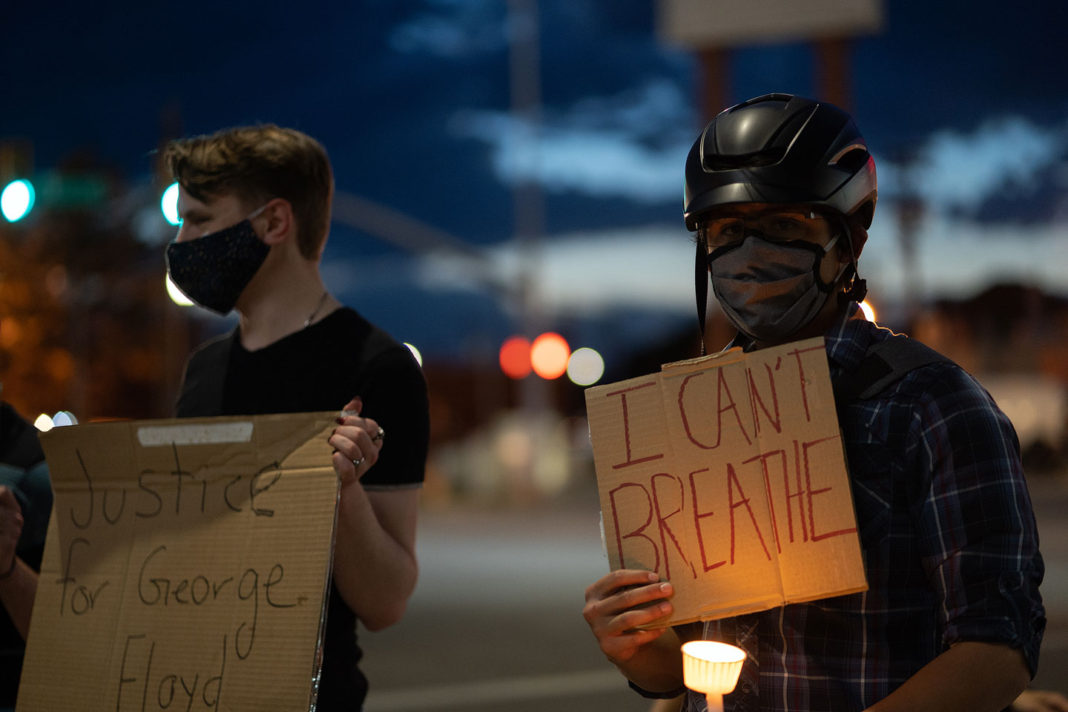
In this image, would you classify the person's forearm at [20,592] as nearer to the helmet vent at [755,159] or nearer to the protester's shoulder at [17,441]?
the protester's shoulder at [17,441]

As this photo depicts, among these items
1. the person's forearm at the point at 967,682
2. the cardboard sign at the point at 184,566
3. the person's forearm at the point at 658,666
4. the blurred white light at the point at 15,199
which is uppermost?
the blurred white light at the point at 15,199

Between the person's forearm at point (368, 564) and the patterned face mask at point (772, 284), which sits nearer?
the patterned face mask at point (772, 284)

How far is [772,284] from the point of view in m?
2.16

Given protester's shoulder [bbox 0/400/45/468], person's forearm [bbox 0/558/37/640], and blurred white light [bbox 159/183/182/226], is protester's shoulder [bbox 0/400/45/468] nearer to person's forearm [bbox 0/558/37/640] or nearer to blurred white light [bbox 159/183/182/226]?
person's forearm [bbox 0/558/37/640]

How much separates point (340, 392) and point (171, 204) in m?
0.91

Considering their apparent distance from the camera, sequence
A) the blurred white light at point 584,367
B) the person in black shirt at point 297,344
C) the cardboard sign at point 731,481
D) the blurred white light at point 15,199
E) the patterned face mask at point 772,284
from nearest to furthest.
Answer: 1. the cardboard sign at point 731,481
2. the patterned face mask at point 772,284
3. the person in black shirt at point 297,344
4. the blurred white light at point 15,199
5. the blurred white light at point 584,367

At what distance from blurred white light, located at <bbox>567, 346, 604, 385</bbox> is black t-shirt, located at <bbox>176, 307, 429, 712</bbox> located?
94.0 m

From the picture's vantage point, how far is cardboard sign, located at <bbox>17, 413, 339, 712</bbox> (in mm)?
2309

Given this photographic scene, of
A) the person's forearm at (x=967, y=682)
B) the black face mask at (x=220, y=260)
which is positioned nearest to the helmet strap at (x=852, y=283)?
the person's forearm at (x=967, y=682)

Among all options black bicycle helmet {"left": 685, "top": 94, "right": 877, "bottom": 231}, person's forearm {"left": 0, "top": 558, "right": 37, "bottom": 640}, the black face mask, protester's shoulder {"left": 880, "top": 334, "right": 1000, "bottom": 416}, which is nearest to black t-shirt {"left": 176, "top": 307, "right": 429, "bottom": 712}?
the black face mask

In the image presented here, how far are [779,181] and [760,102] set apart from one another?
8.3 inches

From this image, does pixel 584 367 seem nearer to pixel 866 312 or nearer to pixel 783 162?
pixel 866 312

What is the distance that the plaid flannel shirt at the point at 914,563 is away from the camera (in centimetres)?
185

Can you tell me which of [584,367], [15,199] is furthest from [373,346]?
[584,367]
